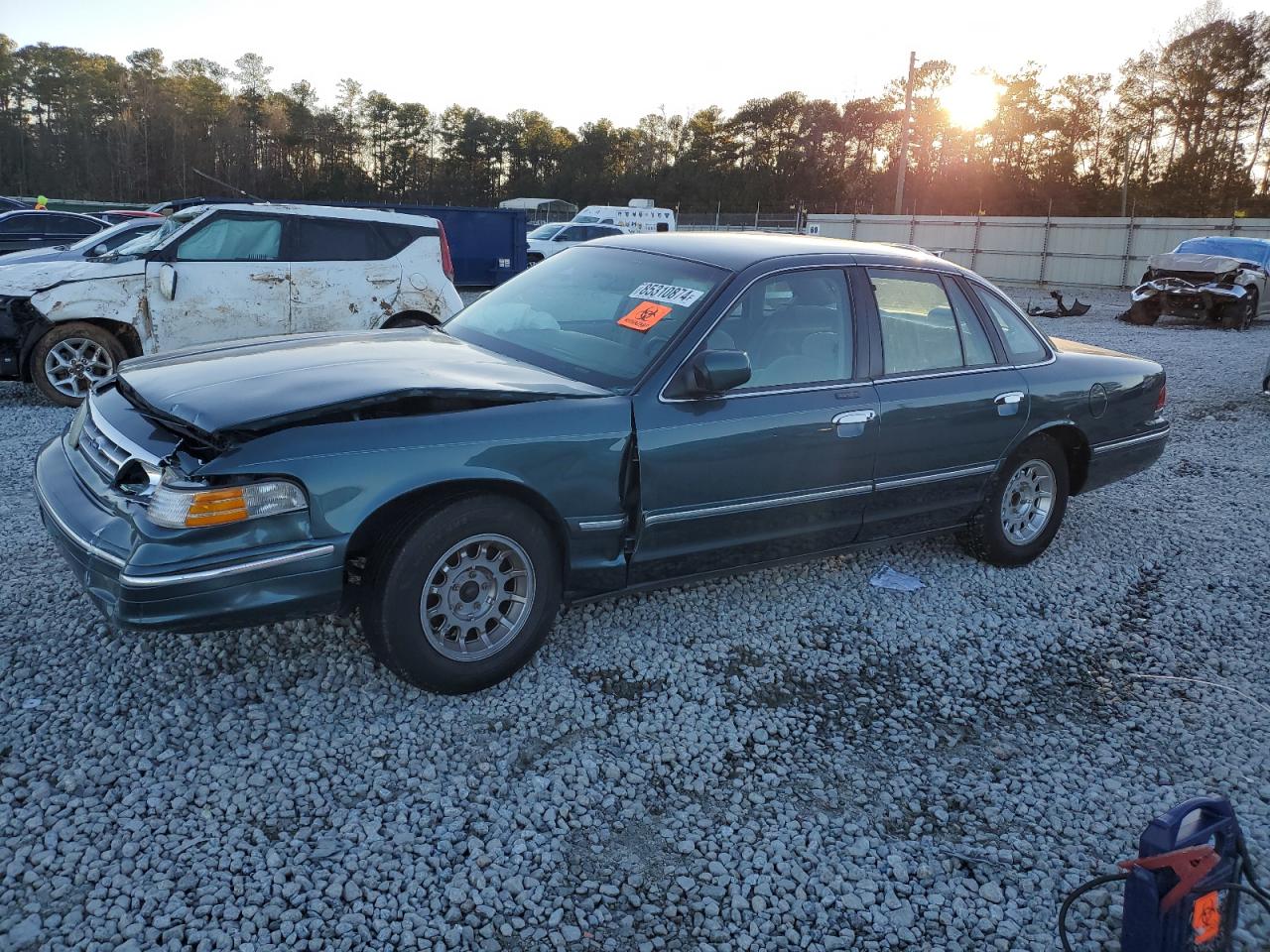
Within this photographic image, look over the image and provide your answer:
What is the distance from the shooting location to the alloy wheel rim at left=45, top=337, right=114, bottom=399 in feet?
25.1

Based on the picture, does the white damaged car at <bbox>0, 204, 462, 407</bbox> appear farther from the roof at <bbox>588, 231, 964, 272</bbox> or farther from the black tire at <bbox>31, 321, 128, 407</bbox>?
the roof at <bbox>588, 231, 964, 272</bbox>

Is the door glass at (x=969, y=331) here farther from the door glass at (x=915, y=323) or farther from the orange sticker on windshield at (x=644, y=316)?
the orange sticker on windshield at (x=644, y=316)

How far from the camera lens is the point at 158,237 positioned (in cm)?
819

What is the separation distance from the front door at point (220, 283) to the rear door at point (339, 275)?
144mm

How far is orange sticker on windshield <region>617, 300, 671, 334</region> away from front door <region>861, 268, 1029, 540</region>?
1083 mm

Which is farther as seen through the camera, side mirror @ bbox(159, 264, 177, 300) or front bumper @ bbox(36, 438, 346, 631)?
side mirror @ bbox(159, 264, 177, 300)

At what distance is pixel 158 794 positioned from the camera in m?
2.72

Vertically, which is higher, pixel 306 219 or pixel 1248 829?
pixel 306 219

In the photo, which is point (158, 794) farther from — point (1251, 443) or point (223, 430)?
point (1251, 443)

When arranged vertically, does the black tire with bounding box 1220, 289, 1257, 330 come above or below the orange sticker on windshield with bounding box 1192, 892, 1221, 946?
above

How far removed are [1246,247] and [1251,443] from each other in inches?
512

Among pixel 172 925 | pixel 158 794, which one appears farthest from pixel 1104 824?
pixel 158 794

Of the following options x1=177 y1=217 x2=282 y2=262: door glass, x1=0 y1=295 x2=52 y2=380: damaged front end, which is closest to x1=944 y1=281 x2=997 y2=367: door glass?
x1=177 y1=217 x2=282 y2=262: door glass

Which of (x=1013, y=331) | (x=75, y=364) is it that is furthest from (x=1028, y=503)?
(x=75, y=364)
